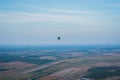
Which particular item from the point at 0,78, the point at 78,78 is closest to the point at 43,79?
the point at 78,78

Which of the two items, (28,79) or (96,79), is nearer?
(96,79)

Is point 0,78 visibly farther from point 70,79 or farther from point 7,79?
point 70,79

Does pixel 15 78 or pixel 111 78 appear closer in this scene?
pixel 111 78

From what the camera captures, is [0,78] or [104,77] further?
[0,78]

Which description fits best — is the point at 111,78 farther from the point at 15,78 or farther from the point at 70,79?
the point at 15,78

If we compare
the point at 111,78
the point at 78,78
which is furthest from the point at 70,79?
the point at 111,78

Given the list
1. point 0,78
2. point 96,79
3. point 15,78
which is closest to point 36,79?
point 15,78

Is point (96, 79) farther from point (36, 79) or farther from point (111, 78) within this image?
point (36, 79)
